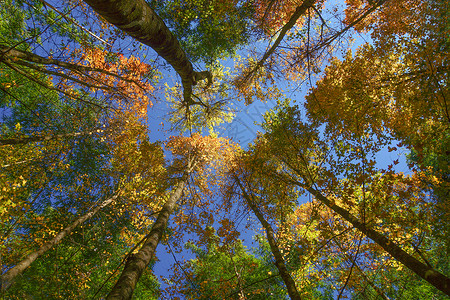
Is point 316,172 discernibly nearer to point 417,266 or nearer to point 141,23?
point 417,266

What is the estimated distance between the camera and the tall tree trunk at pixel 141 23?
235cm

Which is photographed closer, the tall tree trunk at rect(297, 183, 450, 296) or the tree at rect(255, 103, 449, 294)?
the tall tree trunk at rect(297, 183, 450, 296)

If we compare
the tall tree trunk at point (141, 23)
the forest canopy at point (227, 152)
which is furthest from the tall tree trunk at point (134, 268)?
the tall tree trunk at point (141, 23)

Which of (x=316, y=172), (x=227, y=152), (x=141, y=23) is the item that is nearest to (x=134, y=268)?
(x=141, y=23)

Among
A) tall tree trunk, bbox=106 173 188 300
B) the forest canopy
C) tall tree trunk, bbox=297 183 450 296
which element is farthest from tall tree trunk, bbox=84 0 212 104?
tall tree trunk, bbox=297 183 450 296

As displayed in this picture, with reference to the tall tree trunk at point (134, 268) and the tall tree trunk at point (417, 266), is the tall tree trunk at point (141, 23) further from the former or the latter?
the tall tree trunk at point (417, 266)

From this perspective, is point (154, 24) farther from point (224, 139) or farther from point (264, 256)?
point (264, 256)

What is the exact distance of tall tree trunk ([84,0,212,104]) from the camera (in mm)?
2353

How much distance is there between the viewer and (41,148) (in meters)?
7.95

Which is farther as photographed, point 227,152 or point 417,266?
point 227,152

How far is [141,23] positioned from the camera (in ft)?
9.52

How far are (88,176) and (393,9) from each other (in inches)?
605

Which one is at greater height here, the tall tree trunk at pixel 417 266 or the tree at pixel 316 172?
the tree at pixel 316 172

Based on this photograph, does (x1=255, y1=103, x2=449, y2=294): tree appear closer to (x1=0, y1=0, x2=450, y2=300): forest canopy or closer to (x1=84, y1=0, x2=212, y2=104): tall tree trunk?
(x1=0, y1=0, x2=450, y2=300): forest canopy
